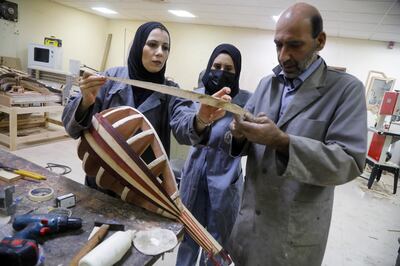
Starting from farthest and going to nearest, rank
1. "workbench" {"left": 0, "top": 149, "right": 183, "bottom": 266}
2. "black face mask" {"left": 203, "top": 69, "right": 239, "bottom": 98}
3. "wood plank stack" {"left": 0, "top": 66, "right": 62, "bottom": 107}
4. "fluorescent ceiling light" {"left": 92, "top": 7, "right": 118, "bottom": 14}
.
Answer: "fluorescent ceiling light" {"left": 92, "top": 7, "right": 118, "bottom": 14}, "wood plank stack" {"left": 0, "top": 66, "right": 62, "bottom": 107}, "black face mask" {"left": 203, "top": 69, "right": 239, "bottom": 98}, "workbench" {"left": 0, "top": 149, "right": 183, "bottom": 266}

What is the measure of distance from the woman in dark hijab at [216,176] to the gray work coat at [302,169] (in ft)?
Result: 1.49

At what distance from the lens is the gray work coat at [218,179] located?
5.46 feet

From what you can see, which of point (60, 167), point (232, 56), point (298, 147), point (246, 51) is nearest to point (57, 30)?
point (246, 51)

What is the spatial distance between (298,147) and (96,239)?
755 mm

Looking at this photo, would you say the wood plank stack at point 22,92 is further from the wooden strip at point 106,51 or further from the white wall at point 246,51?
the wooden strip at point 106,51

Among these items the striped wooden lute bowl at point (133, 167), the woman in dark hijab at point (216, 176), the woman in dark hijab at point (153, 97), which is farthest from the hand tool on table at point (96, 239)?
the woman in dark hijab at point (216, 176)

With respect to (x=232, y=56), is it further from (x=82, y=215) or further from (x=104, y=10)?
(x=104, y=10)

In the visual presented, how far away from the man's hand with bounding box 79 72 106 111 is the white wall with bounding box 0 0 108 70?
7.41 metres

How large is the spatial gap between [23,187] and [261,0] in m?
4.85

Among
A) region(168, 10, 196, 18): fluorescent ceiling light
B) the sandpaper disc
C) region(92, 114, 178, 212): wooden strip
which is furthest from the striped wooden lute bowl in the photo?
region(168, 10, 196, 18): fluorescent ceiling light

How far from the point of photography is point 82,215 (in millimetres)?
990

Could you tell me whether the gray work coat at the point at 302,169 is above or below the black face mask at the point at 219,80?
below

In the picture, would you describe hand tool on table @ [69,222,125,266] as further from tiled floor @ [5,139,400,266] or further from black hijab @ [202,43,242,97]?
tiled floor @ [5,139,400,266]

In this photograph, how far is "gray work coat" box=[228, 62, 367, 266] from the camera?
0.88 m
